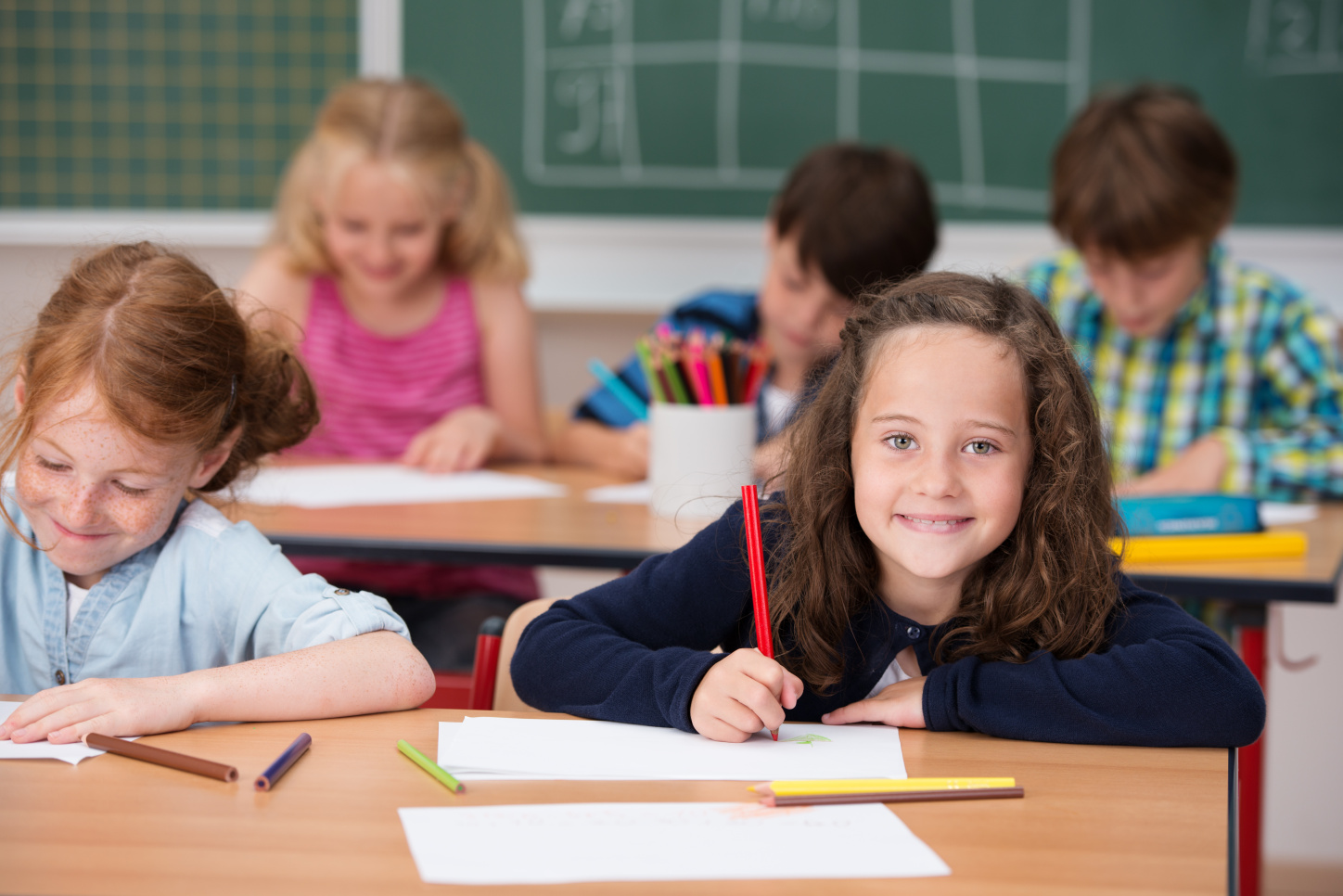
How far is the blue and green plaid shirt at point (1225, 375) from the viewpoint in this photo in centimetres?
182

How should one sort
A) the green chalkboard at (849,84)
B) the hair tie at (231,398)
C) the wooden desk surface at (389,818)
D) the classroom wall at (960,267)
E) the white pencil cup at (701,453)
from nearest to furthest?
the wooden desk surface at (389,818) → the hair tie at (231,398) → the white pencil cup at (701,453) → the classroom wall at (960,267) → the green chalkboard at (849,84)

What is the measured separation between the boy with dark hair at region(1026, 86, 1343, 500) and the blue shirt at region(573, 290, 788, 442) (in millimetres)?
482

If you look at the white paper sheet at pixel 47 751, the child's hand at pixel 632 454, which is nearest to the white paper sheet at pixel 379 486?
the child's hand at pixel 632 454

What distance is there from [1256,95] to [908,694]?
2.10 m

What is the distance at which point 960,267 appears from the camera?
266 centimetres

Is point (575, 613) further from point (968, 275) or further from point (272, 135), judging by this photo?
point (272, 135)

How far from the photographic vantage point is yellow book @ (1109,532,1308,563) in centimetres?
143

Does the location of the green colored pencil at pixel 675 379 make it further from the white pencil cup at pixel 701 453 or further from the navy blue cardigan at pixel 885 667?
the navy blue cardigan at pixel 885 667

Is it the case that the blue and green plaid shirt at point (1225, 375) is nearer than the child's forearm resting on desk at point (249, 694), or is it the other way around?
the child's forearm resting on desk at point (249, 694)

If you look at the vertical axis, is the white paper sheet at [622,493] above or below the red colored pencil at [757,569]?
below

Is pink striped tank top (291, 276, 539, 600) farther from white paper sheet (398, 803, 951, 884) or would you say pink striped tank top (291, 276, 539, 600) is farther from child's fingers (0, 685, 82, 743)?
white paper sheet (398, 803, 951, 884)

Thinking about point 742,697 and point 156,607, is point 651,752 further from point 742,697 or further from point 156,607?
point 156,607

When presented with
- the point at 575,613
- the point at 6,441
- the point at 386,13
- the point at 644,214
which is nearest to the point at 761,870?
the point at 575,613

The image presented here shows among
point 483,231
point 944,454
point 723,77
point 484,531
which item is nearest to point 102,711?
point 944,454
